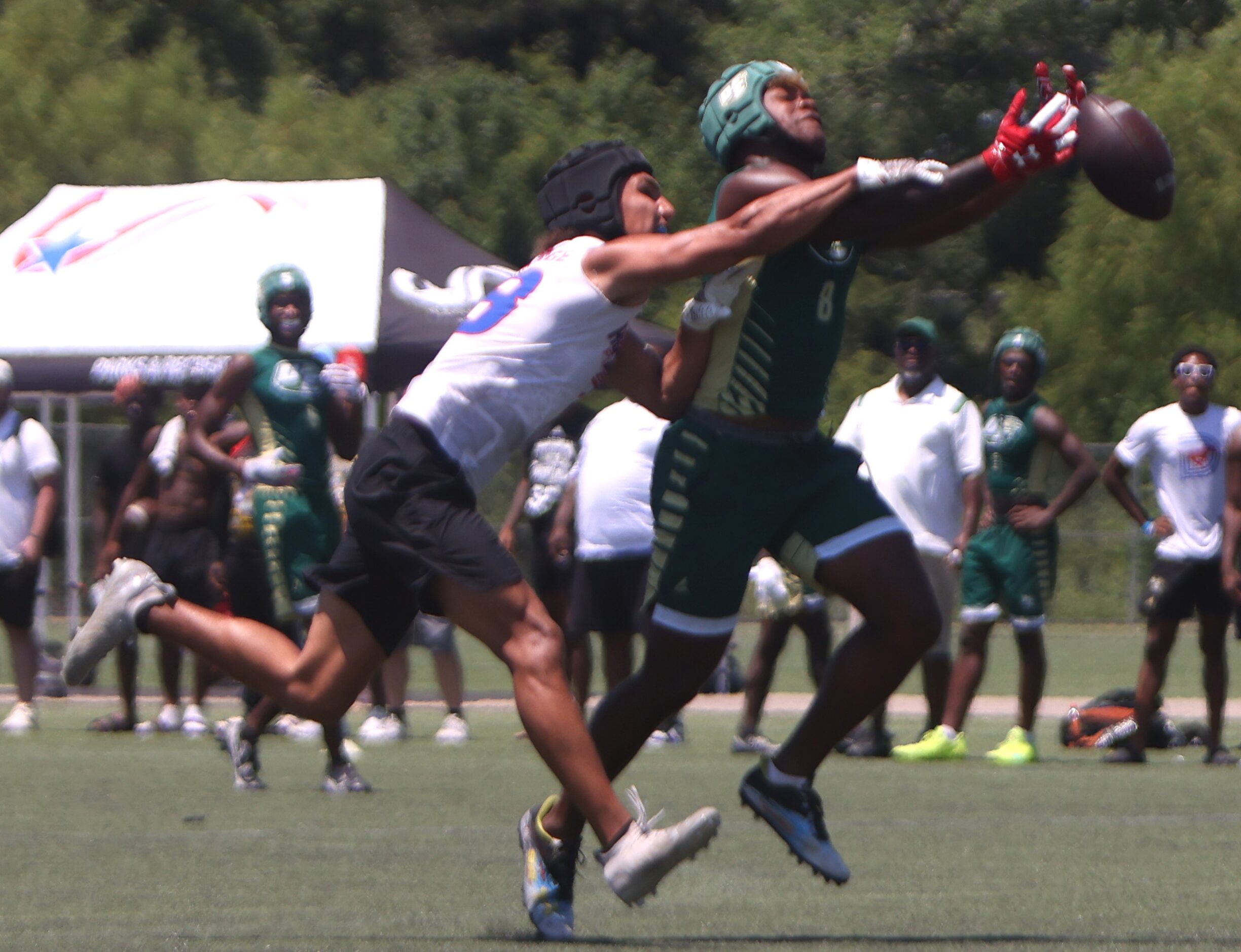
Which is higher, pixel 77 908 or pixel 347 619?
pixel 347 619

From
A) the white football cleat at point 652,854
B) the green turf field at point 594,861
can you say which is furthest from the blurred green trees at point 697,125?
the white football cleat at point 652,854

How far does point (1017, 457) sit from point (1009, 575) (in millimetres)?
559

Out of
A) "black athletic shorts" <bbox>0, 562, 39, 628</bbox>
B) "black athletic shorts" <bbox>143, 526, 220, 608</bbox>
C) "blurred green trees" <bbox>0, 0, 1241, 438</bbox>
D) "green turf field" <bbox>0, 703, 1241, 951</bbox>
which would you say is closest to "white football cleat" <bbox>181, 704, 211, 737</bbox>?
"black athletic shorts" <bbox>143, 526, 220, 608</bbox>

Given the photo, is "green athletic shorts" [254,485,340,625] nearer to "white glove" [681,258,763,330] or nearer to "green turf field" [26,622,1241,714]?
"white glove" [681,258,763,330]

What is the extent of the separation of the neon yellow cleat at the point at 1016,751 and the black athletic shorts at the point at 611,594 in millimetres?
1858

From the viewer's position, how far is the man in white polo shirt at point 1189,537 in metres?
10.5

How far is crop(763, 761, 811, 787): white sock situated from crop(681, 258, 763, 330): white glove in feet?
3.55

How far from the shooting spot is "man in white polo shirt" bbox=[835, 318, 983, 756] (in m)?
10.9

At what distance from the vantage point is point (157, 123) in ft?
126

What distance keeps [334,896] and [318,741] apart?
589cm

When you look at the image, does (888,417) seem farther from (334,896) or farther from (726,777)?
(334,896)

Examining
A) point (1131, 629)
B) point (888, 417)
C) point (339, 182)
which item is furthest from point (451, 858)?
point (1131, 629)

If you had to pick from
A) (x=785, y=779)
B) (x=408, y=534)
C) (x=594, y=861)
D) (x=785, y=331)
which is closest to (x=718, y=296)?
(x=785, y=331)

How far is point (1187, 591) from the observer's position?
10.5m
